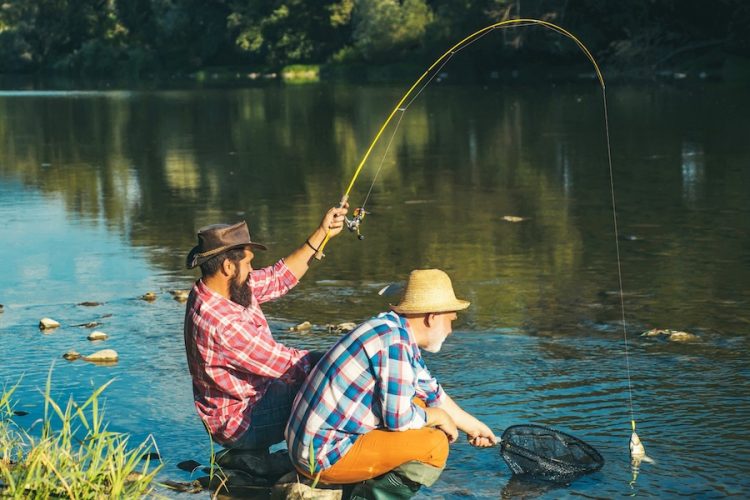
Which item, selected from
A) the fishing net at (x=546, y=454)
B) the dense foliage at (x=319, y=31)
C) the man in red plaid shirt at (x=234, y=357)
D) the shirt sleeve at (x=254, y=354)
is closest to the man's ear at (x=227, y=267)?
the man in red plaid shirt at (x=234, y=357)

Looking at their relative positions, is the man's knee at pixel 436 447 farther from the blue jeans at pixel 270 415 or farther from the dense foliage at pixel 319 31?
the dense foliage at pixel 319 31

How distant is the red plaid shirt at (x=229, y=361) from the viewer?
5383 mm

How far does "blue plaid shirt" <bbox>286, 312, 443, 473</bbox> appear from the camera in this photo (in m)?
4.84

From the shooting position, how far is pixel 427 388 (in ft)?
16.9

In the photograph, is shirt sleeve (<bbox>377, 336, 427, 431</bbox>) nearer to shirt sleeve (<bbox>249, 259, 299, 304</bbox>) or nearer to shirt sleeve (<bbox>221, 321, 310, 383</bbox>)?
shirt sleeve (<bbox>221, 321, 310, 383</bbox>)

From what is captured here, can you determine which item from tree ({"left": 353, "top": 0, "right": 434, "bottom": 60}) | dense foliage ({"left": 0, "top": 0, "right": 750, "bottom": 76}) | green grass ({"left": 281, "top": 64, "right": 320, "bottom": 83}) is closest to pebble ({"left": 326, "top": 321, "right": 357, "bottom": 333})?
dense foliage ({"left": 0, "top": 0, "right": 750, "bottom": 76})

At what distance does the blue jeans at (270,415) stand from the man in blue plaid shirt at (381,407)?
406 millimetres

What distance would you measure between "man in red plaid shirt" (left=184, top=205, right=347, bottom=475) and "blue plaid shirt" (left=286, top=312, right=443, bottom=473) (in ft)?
1.33

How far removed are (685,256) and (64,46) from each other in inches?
3072

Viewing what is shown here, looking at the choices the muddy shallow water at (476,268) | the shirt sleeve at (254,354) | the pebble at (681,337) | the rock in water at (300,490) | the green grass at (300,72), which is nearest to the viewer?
the rock in water at (300,490)

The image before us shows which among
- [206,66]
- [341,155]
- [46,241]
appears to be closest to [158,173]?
[341,155]

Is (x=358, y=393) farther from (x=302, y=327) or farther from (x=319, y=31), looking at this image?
(x=319, y=31)

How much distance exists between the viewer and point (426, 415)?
5.12 metres

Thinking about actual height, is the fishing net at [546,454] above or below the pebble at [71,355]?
below
